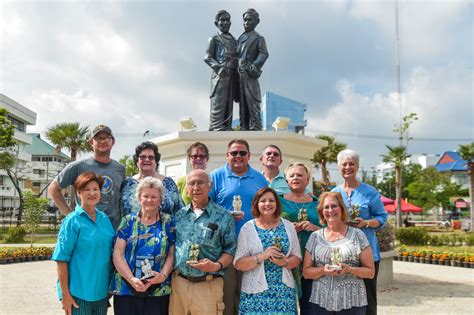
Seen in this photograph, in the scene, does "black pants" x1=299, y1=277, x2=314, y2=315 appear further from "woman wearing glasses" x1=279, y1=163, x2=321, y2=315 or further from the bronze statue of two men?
the bronze statue of two men

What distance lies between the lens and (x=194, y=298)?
10.9ft

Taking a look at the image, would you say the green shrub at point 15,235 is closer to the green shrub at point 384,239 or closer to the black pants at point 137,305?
the green shrub at point 384,239

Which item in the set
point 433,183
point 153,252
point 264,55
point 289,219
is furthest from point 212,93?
point 433,183

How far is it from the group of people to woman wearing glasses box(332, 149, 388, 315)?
0.50 meters

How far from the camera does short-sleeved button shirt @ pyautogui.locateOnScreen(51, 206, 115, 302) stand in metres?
3.19

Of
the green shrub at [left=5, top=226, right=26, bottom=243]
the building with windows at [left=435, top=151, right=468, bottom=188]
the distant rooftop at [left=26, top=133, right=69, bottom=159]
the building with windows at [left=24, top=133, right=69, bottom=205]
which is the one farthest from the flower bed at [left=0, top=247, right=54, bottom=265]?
the building with windows at [left=435, top=151, right=468, bottom=188]

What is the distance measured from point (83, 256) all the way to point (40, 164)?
2715 inches

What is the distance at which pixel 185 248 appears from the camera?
331 centimetres

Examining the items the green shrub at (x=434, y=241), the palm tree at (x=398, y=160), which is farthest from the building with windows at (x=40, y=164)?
the green shrub at (x=434, y=241)

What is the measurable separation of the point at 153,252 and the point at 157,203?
0.39 metres

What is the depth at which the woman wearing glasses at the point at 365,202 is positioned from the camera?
410cm

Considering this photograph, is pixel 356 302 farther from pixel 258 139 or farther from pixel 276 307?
pixel 258 139

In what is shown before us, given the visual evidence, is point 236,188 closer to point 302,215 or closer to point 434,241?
point 302,215

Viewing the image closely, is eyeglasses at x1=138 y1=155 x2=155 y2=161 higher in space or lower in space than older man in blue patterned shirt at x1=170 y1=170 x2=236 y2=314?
higher
